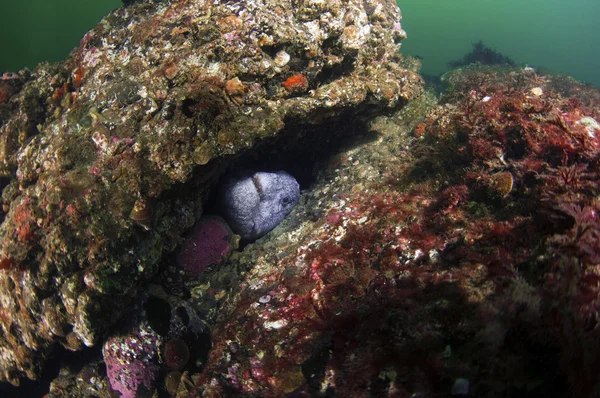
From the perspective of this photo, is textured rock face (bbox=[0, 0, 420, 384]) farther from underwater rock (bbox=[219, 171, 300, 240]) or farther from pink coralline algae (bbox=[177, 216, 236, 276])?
underwater rock (bbox=[219, 171, 300, 240])

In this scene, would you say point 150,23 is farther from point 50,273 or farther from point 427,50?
point 427,50

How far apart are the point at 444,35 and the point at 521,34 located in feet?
51.5

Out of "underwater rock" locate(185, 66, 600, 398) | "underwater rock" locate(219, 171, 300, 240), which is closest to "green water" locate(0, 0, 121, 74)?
"underwater rock" locate(219, 171, 300, 240)

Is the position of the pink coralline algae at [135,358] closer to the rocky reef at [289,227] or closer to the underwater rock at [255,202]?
the rocky reef at [289,227]

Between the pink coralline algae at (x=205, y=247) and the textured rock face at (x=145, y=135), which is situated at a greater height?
the textured rock face at (x=145, y=135)

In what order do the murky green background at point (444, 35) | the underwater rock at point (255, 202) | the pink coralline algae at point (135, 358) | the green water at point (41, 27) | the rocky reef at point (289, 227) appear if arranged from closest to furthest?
the rocky reef at point (289, 227) → the pink coralline algae at point (135, 358) → the underwater rock at point (255, 202) → the green water at point (41, 27) → the murky green background at point (444, 35)

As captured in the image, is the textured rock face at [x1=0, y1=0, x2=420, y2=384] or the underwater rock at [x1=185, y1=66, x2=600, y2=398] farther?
the textured rock face at [x1=0, y1=0, x2=420, y2=384]

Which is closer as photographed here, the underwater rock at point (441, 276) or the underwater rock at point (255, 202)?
the underwater rock at point (441, 276)

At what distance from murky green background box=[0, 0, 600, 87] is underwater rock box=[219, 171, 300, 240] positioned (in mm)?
23076

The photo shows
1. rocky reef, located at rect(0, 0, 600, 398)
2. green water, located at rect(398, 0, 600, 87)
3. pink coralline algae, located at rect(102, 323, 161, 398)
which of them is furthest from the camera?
green water, located at rect(398, 0, 600, 87)

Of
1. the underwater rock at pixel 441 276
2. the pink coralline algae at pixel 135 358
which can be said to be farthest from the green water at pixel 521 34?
the pink coralline algae at pixel 135 358

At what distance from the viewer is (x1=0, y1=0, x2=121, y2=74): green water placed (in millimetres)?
29984

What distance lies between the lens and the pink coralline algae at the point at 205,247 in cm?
511

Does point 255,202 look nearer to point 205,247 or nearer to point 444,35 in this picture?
point 205,247
